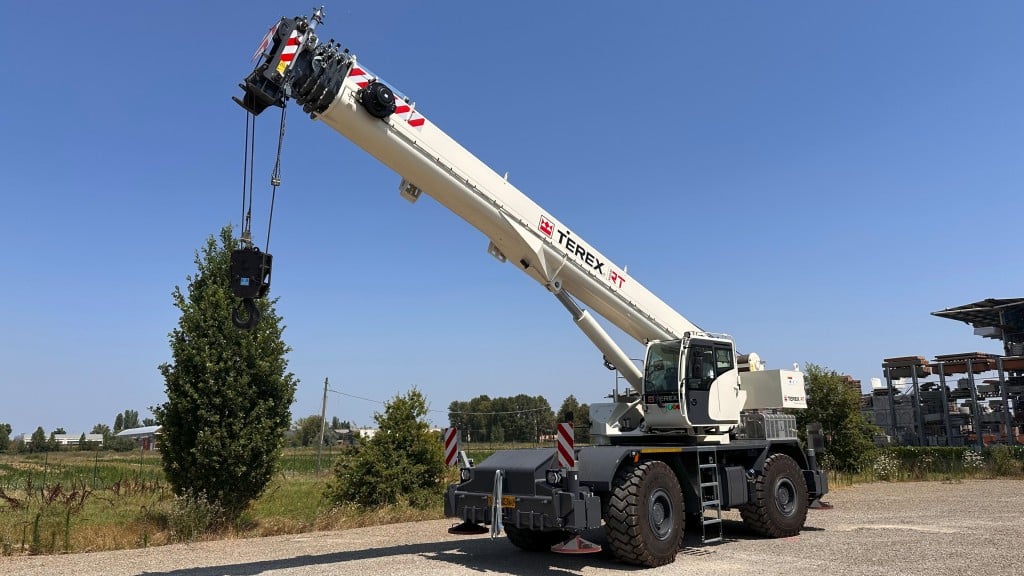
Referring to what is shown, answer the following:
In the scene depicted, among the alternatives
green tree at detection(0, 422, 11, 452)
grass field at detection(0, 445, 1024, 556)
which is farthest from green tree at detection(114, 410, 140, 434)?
grass field at detection(0, 445, 1024, 556)

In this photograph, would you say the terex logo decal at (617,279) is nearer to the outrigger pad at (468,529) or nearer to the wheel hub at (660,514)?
the wheel hub at (660,514)

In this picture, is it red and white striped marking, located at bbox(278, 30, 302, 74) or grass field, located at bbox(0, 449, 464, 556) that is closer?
red and white striped marking, located at bbox(278, 30, 302, 74)

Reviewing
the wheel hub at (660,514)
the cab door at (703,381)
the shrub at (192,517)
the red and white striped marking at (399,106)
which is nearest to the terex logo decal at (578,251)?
the cab door at (703,381)

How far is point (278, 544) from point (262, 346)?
411cm

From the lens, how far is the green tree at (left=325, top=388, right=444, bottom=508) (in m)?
15.7

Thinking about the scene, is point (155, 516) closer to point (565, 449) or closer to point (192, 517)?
point (192, 517)

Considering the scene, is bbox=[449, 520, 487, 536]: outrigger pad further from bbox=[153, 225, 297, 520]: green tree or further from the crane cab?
bbox=[153, 225, 297, 520]: green tree

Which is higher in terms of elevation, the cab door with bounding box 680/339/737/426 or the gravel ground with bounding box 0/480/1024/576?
the cab door with bounding box 680/339/737/426

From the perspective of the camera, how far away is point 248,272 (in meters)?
Result: 8.27

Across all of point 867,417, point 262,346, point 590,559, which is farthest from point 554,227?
point 867,417

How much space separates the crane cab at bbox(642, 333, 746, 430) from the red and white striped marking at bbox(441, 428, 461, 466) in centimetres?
317

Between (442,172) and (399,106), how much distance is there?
1.08m

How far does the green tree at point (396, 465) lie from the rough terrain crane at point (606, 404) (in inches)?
228

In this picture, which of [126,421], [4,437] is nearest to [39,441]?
[4,437]
